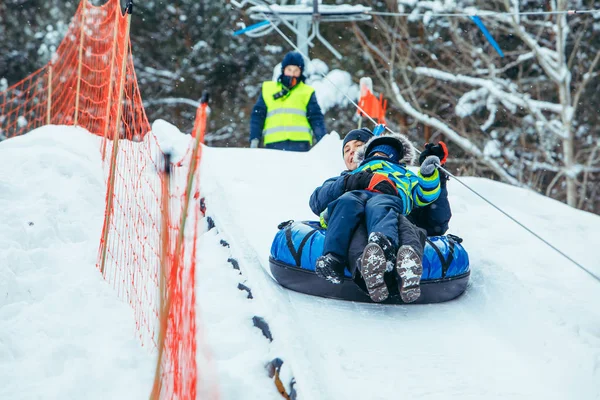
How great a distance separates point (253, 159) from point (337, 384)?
3.57 metres

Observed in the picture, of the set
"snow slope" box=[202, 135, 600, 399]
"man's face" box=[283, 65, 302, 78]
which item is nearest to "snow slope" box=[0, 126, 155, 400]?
"snow slope" box=[202, 135, 600, 399]

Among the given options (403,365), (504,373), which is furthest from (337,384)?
(504,373)

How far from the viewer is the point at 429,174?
3.36 m

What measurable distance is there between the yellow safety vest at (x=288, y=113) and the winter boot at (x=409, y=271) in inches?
139

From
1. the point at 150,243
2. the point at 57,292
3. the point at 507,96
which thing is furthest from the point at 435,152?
the point at 507,96

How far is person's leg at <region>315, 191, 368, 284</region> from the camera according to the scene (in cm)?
297

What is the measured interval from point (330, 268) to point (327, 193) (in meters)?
0.59

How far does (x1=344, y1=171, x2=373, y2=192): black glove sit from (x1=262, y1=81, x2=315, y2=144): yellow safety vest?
9.47 ft

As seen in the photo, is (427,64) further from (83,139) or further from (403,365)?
(403,365)

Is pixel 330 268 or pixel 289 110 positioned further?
pixel 289 110

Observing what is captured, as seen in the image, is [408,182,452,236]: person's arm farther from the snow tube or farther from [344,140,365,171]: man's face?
[344,140,365,171]: man's face

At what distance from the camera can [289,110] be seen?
6.16 meters

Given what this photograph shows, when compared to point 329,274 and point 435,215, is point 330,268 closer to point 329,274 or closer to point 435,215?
point 329,274

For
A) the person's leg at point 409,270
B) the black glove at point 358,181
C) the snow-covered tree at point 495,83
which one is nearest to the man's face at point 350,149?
the black glove at point 358,181
